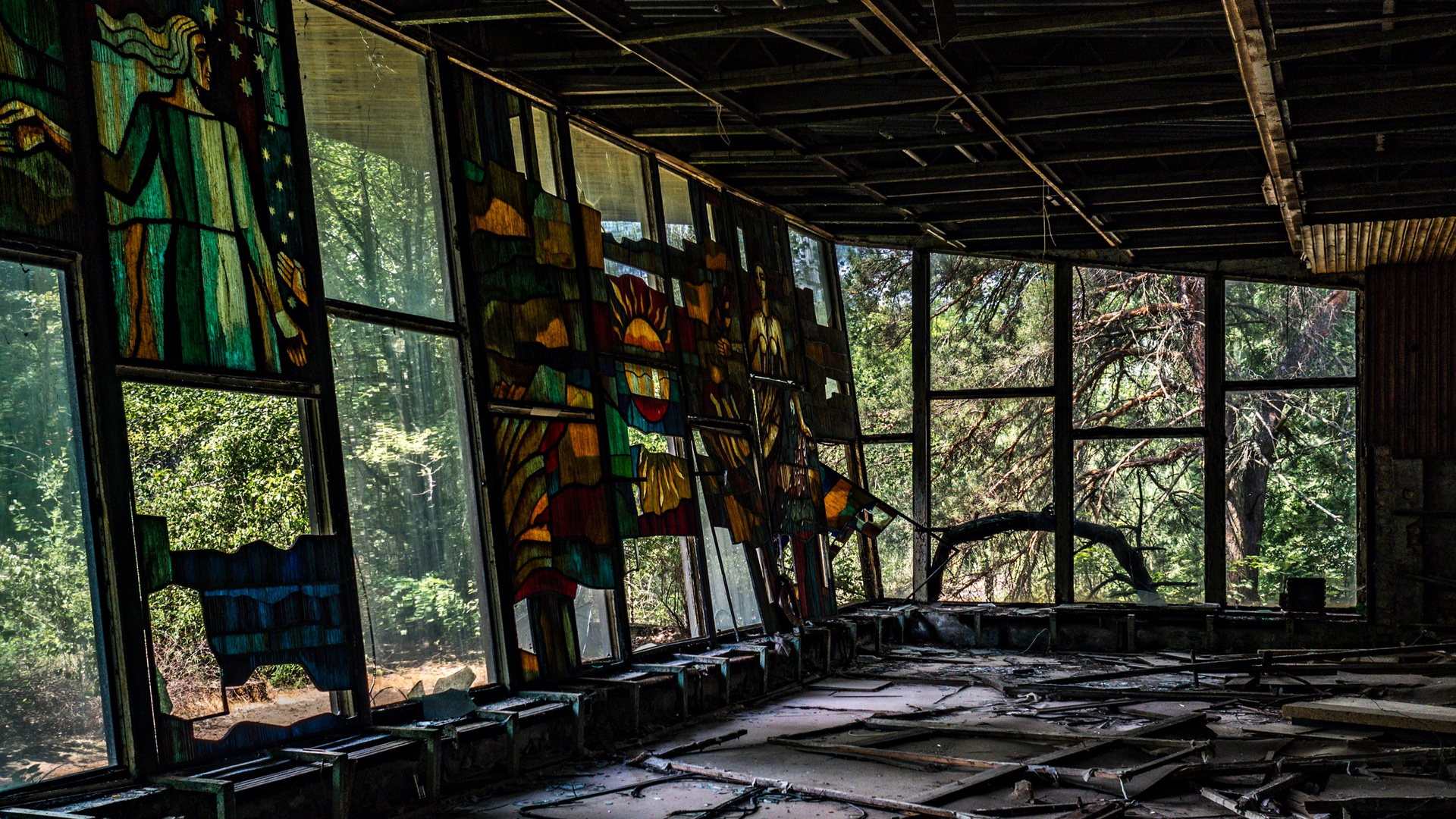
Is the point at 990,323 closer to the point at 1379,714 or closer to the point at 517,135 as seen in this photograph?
the point at 1379,714

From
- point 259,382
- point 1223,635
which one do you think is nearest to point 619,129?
point 259,382

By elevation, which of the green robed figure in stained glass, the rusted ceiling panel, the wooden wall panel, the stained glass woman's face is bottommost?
the wooden wall panel

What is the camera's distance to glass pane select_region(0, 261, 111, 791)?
4500 mm

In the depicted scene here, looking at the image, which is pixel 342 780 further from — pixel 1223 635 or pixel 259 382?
pixel 1223 635

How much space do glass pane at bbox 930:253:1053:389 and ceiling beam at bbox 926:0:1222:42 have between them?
6798 mm

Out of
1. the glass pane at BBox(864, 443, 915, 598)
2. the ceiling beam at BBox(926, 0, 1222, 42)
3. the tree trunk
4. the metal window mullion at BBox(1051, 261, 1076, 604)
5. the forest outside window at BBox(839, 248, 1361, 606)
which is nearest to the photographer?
the ceiling beam at BBox(926, 0, 1222, 42)

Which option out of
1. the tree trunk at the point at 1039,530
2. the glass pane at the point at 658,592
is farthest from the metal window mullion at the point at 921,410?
the glass pane at the point at 658,592

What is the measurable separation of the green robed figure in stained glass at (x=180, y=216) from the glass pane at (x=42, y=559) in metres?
0.36

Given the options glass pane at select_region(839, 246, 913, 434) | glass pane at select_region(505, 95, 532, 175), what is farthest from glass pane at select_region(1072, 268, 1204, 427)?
glass pane at select_region(505, 95, 532, 175)

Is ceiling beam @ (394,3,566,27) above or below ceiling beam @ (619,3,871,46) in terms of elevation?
above

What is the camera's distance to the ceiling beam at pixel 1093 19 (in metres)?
6.36

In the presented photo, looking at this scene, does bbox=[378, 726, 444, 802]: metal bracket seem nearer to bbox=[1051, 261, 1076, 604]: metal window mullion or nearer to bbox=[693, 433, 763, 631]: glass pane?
bbox=[693, 433, 763, 631]: glass pane

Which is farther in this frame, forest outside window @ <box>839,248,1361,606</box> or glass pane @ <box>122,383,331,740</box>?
forest outside window @ <box>839,248,1361,606</box>

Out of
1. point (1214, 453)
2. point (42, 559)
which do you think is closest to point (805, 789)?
point (42, 559)
